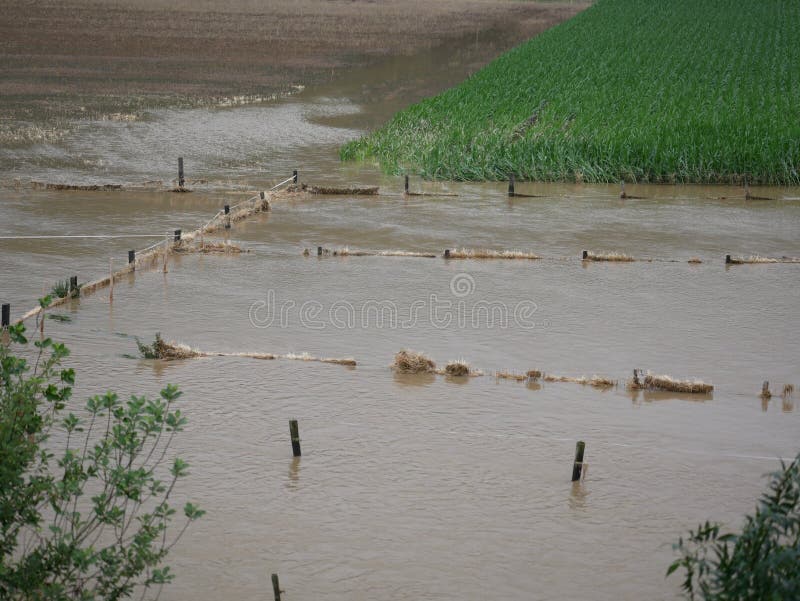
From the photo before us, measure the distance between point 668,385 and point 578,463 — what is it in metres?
2.26

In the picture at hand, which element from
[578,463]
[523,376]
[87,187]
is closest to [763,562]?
[578,463]

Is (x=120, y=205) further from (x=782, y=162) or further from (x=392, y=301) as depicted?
(x=782, y=162)

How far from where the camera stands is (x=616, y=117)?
2331 cm

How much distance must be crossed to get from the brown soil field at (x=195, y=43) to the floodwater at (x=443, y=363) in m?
10.3

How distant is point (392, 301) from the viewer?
1341 centimetres

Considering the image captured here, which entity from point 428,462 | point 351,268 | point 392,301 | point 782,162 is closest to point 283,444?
point 428,462

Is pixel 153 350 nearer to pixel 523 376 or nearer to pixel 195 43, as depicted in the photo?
pixel 523 376

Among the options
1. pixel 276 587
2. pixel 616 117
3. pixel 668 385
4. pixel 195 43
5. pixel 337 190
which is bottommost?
pixel 276 587

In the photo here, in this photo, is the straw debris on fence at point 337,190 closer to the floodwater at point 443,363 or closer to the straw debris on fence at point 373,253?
the floodwater at point 443,363

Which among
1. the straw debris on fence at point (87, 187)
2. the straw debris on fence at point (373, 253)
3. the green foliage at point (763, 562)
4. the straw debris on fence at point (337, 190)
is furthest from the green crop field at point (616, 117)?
the green foliage at point (763, 562)

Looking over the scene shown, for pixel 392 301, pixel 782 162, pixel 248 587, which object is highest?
pixel 782 162

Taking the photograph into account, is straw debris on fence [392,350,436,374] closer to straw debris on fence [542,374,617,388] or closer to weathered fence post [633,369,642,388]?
straw debris on fence [542,374,617,388]

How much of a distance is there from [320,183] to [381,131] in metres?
4.17

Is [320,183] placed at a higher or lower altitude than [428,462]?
higher
